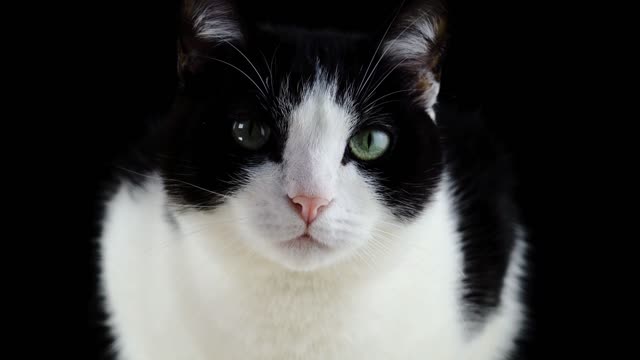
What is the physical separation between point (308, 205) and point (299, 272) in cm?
22

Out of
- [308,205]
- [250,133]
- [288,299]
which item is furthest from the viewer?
[288,299]

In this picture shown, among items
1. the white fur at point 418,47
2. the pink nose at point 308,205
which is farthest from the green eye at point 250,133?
the white fur at point 418,47

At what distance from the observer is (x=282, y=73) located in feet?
4.98

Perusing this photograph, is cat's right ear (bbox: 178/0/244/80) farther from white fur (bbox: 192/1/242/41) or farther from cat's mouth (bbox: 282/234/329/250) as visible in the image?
cat's mouth (bbox: 282/234/329/250)

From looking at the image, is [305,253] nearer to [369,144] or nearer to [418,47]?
[369,144]

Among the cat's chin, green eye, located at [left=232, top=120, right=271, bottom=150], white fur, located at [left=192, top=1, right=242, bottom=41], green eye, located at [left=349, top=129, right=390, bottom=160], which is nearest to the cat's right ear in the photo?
white fur, located at [left=192, top=1, right=242, bottom=41]

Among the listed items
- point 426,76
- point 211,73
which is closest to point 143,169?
point 211,73

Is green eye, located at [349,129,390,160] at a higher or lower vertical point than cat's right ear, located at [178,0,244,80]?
lower

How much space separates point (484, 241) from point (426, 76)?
55 cm

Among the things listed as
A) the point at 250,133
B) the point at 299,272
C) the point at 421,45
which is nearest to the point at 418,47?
the point at 421,45

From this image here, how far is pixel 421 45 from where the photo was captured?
1.61 meters

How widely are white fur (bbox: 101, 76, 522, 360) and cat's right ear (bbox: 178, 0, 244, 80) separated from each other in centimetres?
20

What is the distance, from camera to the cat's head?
143cm

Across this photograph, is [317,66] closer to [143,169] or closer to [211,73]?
[211,73]
